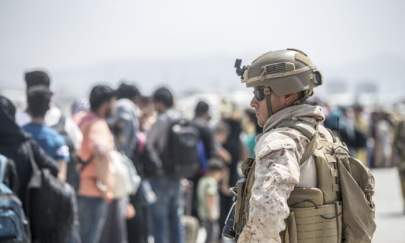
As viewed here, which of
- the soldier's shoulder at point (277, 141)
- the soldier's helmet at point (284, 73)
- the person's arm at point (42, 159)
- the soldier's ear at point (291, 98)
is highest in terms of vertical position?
the soldier's helmet at point (284, 73)

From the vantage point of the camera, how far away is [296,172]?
3.76 metres

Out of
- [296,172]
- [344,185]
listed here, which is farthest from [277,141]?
[344,185]

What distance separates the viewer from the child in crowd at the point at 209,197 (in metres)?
10.4

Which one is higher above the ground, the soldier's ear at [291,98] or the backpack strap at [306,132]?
the soldier's ear at [291,98]

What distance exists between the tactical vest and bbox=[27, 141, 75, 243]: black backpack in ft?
7.88

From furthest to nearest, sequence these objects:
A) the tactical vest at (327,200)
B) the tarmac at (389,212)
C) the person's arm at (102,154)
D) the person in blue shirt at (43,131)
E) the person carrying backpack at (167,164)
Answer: the tarmac at (389,212) → the person carrying backpack at (167,164) → the person's arm at (102,154) → the person in blue shirt at (43,131) → the tactical vest at (327,200)

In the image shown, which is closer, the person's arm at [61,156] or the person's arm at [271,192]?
the person's arm at [271,192]

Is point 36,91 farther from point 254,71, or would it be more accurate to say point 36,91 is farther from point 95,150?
Result: point 254,71

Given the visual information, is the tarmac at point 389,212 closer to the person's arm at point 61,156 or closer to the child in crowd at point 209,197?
the child in crowd at point 209,197

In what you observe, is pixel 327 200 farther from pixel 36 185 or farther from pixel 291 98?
pixel 36 185

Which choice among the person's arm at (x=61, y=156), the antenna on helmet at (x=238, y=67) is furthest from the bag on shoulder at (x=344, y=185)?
the person's arm at (x=61, y=156)

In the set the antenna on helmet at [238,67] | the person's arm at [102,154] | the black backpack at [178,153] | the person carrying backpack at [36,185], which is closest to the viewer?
the antenna on helmet at [238,67]

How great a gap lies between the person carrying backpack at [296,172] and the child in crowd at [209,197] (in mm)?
6240

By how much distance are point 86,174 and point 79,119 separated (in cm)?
59
